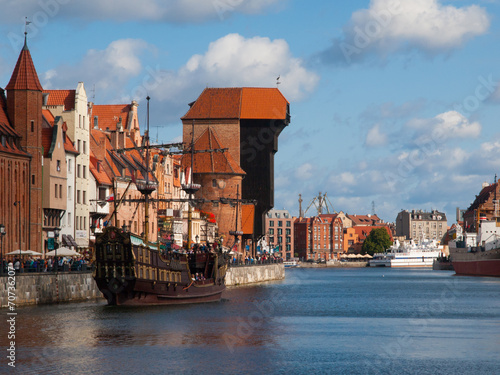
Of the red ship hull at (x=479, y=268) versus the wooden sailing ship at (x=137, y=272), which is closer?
the wooden sailing ship at (x=137, y=272)

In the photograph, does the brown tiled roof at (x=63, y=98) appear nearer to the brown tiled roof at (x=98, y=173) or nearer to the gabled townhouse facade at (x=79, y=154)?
the gabled townhouse facade at (x=79, y=154)

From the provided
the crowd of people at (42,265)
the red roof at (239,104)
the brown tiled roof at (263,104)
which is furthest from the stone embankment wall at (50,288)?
the brown tiled roof at (263,104)

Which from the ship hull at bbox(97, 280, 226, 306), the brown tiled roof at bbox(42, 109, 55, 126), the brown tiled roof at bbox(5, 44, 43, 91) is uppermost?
the brown tiled roof at bbox(5, 44, 43, 91)

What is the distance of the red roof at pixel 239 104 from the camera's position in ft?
513

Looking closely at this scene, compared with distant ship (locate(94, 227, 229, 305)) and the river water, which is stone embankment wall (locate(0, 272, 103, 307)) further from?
distant ship (locate(94, 227, 229, 305))

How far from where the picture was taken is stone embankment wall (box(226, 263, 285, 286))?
11156 centimetres

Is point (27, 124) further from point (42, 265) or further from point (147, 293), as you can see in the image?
point (147, 293)

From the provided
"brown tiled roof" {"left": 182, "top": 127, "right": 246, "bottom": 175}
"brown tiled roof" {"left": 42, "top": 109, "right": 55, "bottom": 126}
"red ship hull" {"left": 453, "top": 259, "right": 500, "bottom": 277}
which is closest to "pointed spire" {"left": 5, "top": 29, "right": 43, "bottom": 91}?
"brown tiled roof" {"left": 42, "top": 109, "right": 55, "bottom": 126}

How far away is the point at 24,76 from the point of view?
76125 mm

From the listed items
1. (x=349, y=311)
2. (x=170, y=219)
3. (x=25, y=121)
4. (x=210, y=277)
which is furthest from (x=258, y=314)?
(x=170, y=219)

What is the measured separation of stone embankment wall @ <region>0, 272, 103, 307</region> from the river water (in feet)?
3.59

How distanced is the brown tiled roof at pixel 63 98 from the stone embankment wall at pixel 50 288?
27745mm

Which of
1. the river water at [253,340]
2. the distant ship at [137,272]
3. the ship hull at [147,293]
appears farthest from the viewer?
the ship hull at [147,293]

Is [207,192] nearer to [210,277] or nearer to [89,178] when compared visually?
[89,178]
